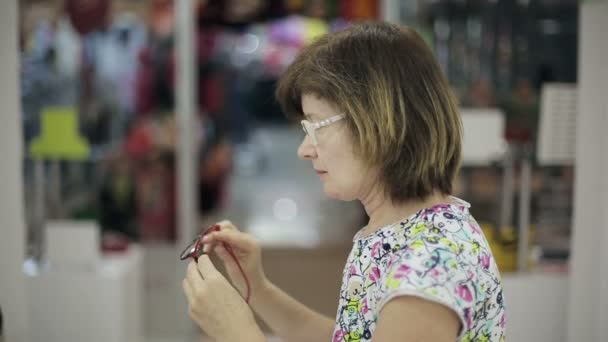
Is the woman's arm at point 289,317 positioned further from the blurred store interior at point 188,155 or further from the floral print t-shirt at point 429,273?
the blurred store interior at point 188,155

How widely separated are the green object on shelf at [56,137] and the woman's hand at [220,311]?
223cm

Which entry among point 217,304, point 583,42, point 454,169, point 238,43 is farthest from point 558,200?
point 238,43

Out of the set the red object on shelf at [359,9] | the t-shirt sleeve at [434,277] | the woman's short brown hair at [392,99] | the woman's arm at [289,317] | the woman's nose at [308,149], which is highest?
the red object on shelf at [359,9]

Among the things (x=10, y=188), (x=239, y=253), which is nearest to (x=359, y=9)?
(x=10, y=188)

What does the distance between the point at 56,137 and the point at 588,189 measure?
2.34m

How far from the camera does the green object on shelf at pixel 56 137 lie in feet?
10.6

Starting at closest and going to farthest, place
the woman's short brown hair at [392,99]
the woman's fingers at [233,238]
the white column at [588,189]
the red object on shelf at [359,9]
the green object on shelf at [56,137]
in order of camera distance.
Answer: the woman's short brown hair at [392,99] → the woman's fingers at [233,238] → the white column at [588,189] → the green object on shelf at [56,137] → the red object on shelf at [359,9]

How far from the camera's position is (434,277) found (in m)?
1.05

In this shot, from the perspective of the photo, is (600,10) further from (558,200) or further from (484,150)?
(558,200)

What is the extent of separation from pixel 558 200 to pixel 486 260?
2.21m

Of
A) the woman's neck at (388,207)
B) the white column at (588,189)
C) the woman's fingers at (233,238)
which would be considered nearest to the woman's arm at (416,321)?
the woman's neck at (388,207)

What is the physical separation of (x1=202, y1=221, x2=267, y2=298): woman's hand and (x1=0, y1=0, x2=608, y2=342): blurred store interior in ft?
2.55

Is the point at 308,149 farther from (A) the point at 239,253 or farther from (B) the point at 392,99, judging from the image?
(A) the point at 239,253

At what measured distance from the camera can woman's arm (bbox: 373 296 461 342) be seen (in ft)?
3.42
